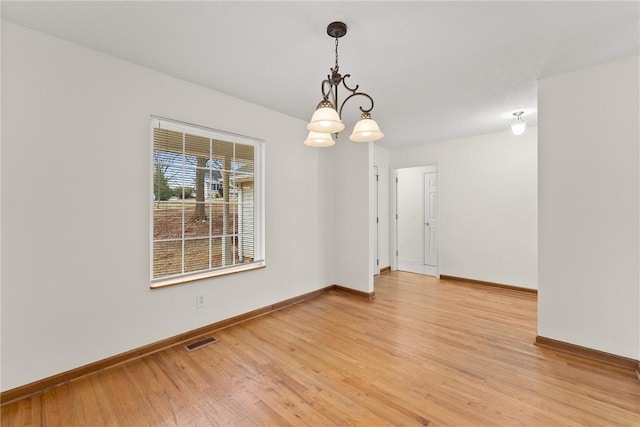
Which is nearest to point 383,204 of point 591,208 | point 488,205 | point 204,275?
point 488,205

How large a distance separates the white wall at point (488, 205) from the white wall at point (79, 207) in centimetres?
411

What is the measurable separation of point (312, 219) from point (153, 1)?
9.77 ft

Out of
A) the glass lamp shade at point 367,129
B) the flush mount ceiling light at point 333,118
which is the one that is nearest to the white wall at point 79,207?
the flush mount ceiling light at point 333,118

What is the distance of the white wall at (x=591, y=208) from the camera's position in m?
2.34

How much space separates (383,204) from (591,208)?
11.4 feet

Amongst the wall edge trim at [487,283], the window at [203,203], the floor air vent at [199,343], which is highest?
the window at [203,203]

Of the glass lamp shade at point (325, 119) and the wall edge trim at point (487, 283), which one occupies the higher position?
the glass lamp shade at point (325, 119)

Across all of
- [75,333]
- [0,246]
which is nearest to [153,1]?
[0,246]

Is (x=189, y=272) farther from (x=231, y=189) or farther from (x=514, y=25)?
(x=514, y=25)

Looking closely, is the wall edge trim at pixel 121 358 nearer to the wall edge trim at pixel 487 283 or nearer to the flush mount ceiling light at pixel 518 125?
the wall edge trim at pixel 487 283

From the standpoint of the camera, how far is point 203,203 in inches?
120

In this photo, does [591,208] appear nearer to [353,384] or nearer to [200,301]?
[353,384]

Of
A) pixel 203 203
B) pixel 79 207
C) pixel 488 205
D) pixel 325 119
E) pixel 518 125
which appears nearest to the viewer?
pixel 325 119

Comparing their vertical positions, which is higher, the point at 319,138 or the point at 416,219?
the point at 319,138
